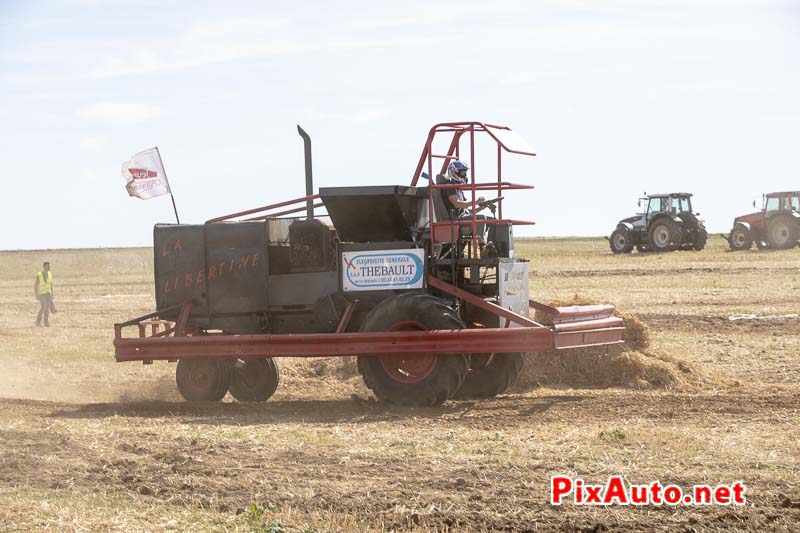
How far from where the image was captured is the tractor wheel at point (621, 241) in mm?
41688

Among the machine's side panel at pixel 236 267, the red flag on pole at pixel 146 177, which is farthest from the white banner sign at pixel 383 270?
the red flag on pole at pixel 146 177

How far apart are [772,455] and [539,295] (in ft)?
54.7

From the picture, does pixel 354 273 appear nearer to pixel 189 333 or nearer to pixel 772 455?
pixel 189 333

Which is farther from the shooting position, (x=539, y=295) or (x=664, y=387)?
(x=539, y=295)

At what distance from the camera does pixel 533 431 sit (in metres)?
9.79

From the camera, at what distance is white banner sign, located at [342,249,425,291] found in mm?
11836

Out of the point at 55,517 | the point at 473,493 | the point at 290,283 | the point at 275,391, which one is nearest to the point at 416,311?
the point at 290,283

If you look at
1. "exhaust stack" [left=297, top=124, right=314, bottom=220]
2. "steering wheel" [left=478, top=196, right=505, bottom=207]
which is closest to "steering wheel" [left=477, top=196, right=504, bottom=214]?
"steering wheel" [left=478, top=196, right=505, bottom=207]

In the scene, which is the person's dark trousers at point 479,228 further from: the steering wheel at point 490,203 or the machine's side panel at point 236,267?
the machine's side panel at point 236,267

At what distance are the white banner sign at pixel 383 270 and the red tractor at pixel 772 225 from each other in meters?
31.0

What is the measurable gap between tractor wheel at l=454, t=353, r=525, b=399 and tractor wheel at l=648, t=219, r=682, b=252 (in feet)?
95.4

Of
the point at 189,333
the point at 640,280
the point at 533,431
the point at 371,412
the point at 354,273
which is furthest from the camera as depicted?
the point at 640,280

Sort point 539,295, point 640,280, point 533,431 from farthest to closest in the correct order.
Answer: point 640,280 → point 539,295 → point 533,431

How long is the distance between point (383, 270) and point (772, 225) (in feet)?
104
